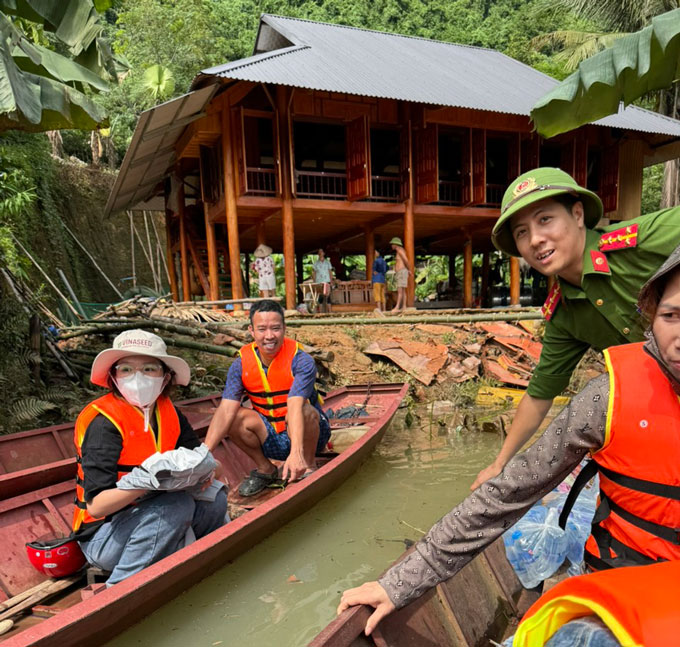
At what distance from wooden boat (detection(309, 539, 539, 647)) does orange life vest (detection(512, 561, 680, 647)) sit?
2.58 ft

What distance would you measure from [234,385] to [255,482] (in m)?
0.95

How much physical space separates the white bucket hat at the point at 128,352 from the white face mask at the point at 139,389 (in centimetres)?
11

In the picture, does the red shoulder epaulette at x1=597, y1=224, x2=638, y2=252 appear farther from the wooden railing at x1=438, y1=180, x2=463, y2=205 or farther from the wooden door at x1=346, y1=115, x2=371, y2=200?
the wooden railing at x1=438, y1=180, x2=463, y2=205

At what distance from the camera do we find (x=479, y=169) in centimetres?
1369

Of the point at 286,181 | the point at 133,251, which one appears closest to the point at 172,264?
the point at 133,251

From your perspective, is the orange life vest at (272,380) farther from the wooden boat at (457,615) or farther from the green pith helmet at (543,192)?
the green pith helmet at (543,192)

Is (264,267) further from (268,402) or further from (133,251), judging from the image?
(133,251)

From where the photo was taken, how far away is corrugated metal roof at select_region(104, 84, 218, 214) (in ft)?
33.8

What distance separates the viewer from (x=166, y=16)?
82.8ft

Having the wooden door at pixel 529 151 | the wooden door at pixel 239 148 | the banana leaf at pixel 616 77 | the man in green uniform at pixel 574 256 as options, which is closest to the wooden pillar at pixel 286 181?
the wooden door at pixel 239 148

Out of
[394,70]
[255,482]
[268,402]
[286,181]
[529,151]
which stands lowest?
[255,482]

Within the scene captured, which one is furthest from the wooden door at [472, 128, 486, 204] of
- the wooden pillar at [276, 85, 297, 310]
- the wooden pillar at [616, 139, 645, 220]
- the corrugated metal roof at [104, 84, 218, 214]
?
the corrugated metal roof at [104, 84, 218, 214]

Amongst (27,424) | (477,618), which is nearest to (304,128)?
(27,424)

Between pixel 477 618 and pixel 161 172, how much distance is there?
1601 cm
